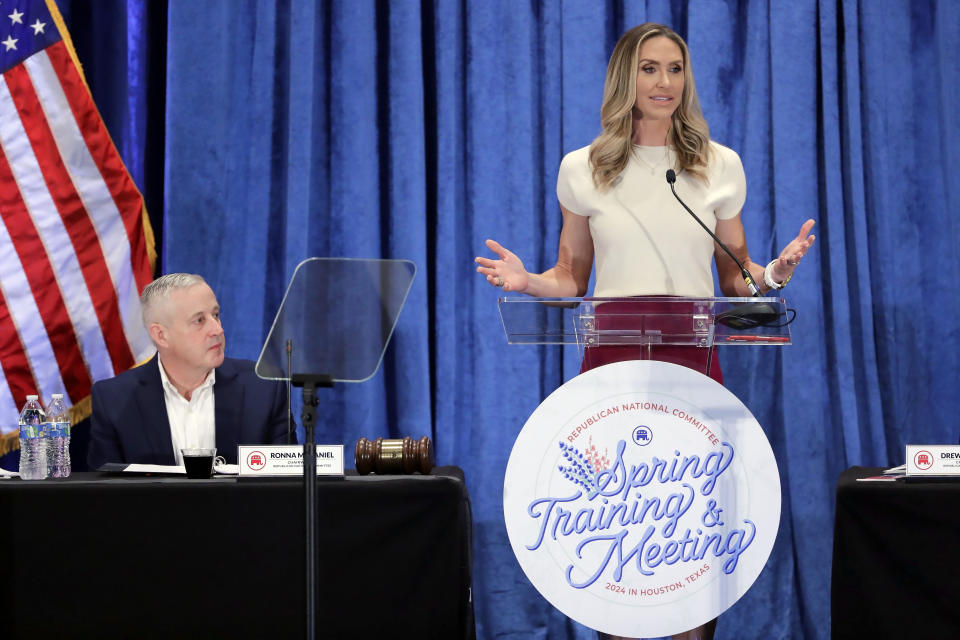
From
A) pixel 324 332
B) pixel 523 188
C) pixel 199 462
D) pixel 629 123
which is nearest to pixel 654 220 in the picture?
pixel 629 123

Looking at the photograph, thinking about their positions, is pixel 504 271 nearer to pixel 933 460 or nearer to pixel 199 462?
pixel 199 462

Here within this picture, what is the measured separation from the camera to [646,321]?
88.4 inches

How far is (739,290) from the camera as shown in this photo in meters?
2.73

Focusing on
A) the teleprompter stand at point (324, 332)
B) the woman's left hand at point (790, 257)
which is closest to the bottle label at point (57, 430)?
the teleprompter stand at point (324, 332)

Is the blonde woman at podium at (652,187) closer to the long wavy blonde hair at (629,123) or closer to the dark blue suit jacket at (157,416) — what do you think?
the long wavy blonde hair at (629,123)

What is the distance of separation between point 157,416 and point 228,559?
78 centimetres

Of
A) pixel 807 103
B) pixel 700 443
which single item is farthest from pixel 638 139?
pixel 807 103

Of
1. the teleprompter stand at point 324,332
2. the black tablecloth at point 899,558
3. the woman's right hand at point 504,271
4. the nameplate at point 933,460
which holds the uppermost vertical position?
the woman's right hand at point 504,271

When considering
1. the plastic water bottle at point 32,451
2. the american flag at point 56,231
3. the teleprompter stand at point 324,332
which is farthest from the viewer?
the american flag at point 56,231

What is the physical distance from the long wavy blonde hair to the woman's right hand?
1.22ft

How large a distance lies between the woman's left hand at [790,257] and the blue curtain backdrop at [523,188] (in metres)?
1.54

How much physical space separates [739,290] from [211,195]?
2.22m

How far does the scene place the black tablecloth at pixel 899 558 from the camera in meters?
2.29

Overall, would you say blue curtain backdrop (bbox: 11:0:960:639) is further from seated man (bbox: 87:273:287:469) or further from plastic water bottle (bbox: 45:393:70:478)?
plastic water bottle (bbox: 45:393:70:478)
